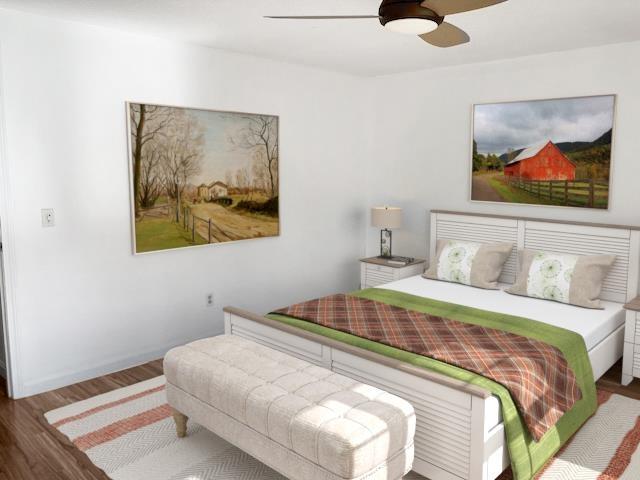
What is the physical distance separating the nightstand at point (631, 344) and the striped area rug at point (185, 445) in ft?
0.81

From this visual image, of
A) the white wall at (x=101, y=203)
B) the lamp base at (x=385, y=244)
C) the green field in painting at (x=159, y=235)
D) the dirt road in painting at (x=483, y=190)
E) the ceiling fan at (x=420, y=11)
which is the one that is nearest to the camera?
the ceiling fan at (x=420, y=11)

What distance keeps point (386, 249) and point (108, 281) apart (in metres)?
2.66

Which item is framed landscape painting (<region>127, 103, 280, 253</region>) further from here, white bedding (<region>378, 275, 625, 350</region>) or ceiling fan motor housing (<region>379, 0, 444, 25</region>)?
ceiling fan motor housing (<region>379, 0, 444, 25</region>)

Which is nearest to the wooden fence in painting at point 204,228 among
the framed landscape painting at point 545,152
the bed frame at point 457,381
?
the bed frame at point 457,381

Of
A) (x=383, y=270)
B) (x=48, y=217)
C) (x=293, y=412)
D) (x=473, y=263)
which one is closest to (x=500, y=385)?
(x=293, y=412)

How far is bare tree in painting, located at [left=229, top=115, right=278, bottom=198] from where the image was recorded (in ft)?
14.5

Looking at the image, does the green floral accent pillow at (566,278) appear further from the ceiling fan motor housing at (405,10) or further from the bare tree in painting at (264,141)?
the ceiling fan motor housing at (405,10)

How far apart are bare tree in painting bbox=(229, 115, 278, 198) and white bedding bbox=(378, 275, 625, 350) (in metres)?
1.38

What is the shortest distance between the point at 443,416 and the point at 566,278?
1922 mm

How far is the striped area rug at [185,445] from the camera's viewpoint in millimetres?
2631

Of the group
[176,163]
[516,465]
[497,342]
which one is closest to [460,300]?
[497,342]

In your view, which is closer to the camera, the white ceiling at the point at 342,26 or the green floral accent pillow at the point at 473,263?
the white ceiling at the point at 342,26

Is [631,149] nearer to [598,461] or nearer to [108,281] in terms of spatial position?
[598,461]

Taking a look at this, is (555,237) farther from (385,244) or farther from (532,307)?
(385,244)
